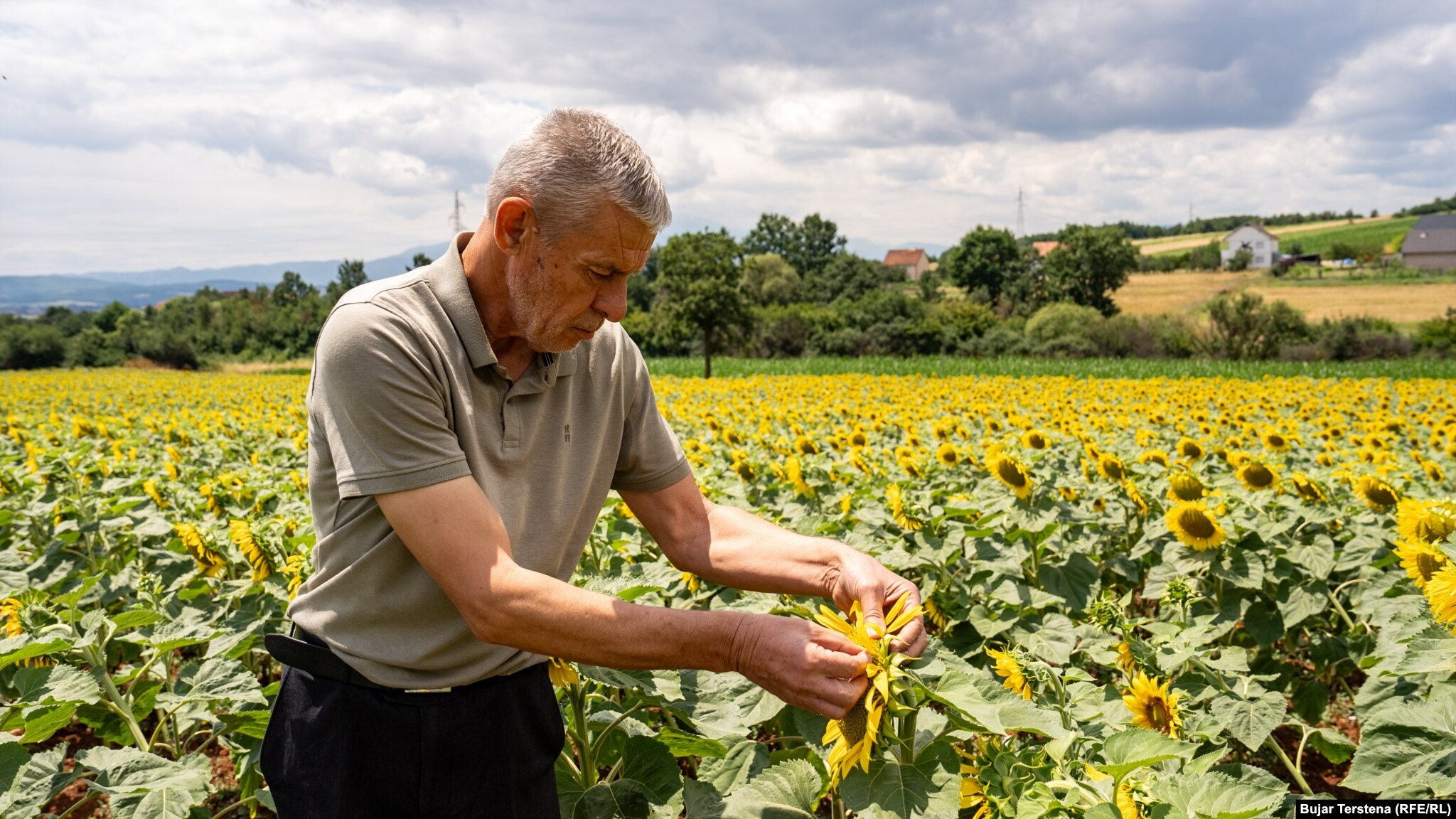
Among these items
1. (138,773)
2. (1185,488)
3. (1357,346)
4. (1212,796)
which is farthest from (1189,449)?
(1357,346)

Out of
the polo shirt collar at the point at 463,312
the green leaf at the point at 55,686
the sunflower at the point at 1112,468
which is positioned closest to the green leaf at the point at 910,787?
the polo shirt collar at the point at 463,312

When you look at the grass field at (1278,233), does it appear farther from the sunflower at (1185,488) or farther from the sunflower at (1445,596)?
the sunflower at (1445,596)

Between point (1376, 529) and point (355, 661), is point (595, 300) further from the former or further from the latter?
point (1376, 529)

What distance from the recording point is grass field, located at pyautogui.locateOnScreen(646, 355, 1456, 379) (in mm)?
24328

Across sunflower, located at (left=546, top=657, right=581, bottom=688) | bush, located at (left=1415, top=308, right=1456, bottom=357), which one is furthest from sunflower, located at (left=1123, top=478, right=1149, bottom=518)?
bush, located at (left=1415, top=308, right=1456, bottom=357)

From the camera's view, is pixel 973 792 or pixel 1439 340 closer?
pixel 973 792

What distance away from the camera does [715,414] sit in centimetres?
1099

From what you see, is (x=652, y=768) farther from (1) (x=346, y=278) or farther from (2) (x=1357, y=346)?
(1) (x=346, y=278)

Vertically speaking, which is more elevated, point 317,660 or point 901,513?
point 317,660

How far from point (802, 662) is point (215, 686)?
1969 mm

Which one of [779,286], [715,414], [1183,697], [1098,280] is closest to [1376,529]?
[1183,697]

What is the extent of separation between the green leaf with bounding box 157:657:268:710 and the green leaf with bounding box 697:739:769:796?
1.33m

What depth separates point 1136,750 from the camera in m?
1.56

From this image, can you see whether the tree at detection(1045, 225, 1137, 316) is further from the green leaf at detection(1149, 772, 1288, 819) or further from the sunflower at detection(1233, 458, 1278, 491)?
the green leaf at detection(1149, 772, 1288, 819)
